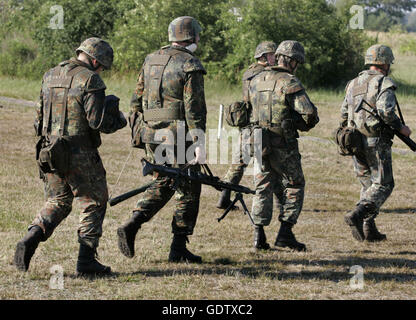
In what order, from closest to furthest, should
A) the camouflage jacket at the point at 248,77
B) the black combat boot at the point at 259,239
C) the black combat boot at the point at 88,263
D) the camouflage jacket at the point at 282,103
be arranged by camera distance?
the black combat boot at the point at 88,263 < the camouflage jacket at the point at 282,103 < the black combat boot at the point at 259,239 < the camouflage jacket at the point at 248,77

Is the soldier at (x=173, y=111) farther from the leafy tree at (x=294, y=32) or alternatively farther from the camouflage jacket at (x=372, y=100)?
the leafy tree at (x=294, y=32)

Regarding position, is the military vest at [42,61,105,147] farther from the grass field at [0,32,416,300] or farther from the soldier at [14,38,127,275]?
the grass field at [0,32,416,300]

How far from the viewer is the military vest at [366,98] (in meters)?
7.05

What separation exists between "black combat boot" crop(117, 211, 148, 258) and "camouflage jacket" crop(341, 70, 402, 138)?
8.94 feet

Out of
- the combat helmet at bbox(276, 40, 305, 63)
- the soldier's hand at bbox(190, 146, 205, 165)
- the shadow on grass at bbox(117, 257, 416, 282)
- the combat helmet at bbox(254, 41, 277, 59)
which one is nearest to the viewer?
the soldier's hand at bbox(190, 146, 205, 165)

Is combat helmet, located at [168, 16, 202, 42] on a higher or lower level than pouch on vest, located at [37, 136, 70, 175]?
higher

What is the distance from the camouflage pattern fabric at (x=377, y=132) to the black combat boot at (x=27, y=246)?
3.61 meters

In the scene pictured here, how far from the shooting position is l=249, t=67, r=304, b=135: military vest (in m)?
6.38

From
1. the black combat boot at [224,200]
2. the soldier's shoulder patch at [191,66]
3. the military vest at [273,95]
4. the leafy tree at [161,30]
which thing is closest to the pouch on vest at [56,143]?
the soldier's shoulder patch at [191,66]

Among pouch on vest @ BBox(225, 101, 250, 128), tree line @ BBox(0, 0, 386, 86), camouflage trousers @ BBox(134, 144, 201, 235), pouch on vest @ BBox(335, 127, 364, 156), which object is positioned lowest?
camouflage trousers @ BBox(134, 144, 201, 235)

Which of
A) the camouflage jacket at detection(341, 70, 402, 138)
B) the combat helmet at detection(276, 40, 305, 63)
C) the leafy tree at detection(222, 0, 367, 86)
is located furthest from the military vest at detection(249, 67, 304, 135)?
the leafy tree at detection(222, 0, 367, 86)

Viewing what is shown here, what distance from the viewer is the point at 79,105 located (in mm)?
5309

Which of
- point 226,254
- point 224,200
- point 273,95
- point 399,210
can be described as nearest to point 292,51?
point 273,95
